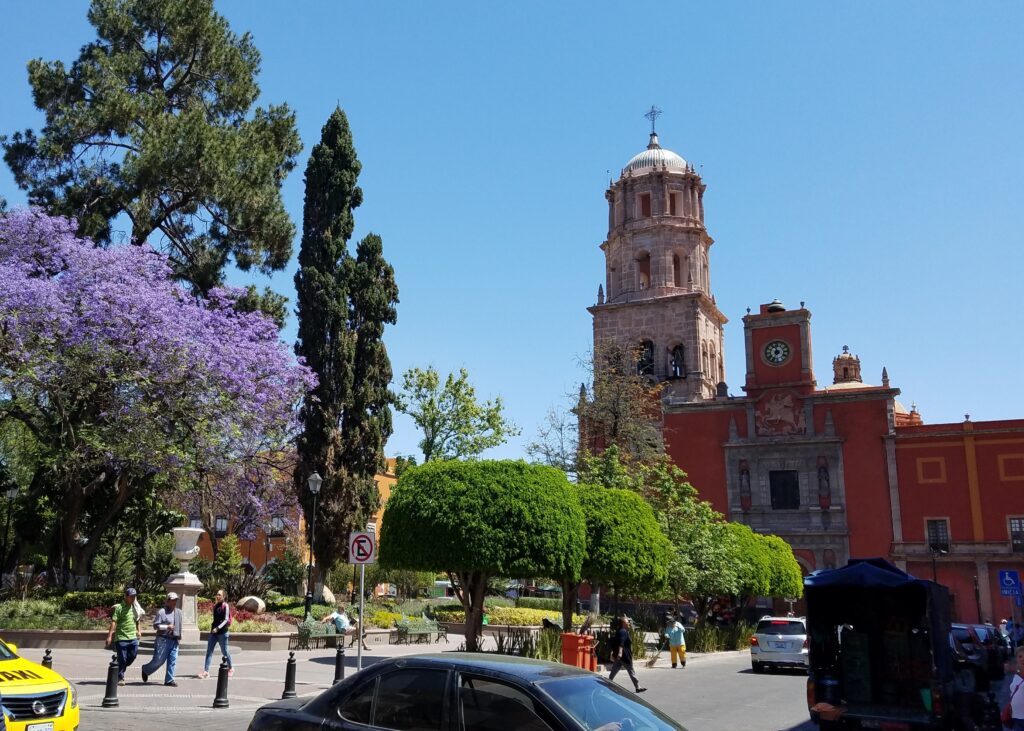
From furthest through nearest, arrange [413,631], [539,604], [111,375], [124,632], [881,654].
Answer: [539,604] → [413,631] → [111,375] → [124,632] → [881,654]

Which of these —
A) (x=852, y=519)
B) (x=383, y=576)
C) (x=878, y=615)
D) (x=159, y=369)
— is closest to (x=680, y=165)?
(x=852, y=519)

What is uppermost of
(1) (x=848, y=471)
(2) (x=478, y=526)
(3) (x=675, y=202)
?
(3) (x=675, y=202)

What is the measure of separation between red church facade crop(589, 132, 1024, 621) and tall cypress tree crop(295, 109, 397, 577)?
20.3 m

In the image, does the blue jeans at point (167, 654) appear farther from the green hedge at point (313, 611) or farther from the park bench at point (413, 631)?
the green hedge at point (313, 611)

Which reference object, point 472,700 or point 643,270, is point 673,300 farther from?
point 472,700

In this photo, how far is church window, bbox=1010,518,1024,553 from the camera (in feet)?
125

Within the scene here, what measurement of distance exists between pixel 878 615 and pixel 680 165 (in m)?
44.0

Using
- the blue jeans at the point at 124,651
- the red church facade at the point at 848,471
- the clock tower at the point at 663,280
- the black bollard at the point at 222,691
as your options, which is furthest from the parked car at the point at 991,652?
the clock tower at the point at 663,280

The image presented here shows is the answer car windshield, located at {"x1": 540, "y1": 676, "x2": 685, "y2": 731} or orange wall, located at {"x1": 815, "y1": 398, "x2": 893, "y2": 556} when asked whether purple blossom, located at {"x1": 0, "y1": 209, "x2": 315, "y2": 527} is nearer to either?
car windshield, located at {"x1": 540, "y1": 676, "x2": 685, "y2": 731}

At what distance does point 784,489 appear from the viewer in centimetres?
4284

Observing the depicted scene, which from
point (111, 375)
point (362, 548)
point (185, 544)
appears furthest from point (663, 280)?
point (362, 548)

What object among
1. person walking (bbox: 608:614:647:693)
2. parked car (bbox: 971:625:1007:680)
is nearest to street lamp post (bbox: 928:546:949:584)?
parked car (bbox: 971:625:1007:680)

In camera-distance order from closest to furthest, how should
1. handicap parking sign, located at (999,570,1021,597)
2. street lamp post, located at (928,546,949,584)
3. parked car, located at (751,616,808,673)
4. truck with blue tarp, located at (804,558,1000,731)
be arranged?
truck with blue tarp, located at (804,558,1000,731), parked car, located at (751,616,808,673), handicap parking sign, located at (999,570,1021,597), street lamp post, located at (928,546,949,584)

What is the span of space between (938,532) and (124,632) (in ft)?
126
